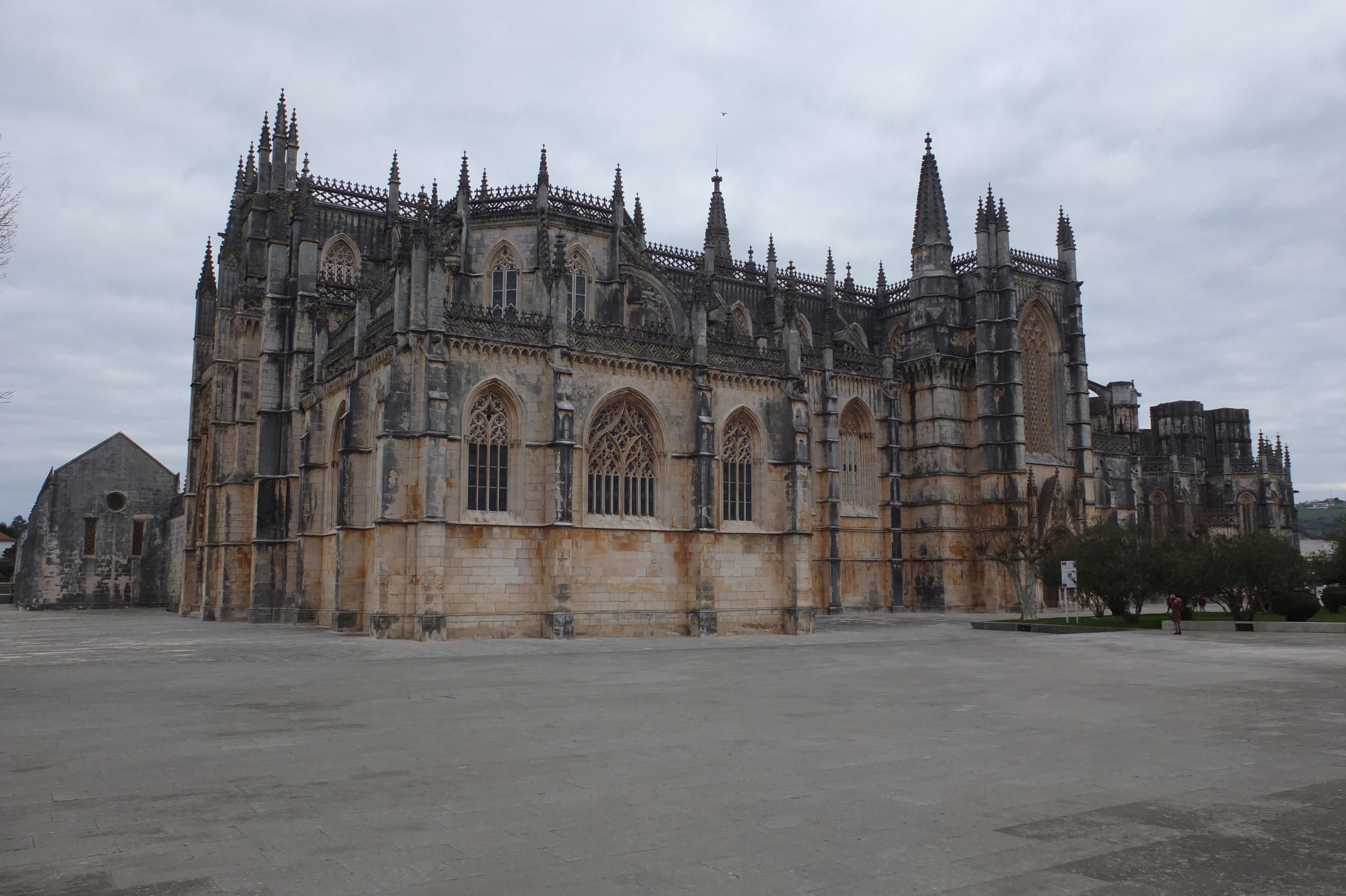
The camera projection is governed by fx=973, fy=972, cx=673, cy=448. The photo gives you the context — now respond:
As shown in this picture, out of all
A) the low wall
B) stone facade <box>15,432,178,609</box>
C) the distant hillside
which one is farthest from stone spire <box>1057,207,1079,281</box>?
the distant hillside

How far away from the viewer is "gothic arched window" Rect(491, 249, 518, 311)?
37.7 meters

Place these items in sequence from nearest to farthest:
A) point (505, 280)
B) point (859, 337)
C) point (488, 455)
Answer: point (488, 455), point (505, 280), point (859, 337)

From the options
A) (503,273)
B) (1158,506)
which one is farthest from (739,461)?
(1158,506)

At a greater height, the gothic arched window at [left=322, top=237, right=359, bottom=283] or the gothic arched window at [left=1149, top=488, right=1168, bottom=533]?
the gothic arched window at [left=322, top=237, right=359, bottom=283]

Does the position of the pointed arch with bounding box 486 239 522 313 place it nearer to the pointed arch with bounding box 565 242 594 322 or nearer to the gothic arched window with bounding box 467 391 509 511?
the pointed arch with bounding box 565 242 594 322

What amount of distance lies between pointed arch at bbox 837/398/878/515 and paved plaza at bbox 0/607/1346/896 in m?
30.2

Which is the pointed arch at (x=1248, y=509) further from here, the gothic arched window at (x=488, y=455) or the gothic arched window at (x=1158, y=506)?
the gothic arched window at (x=488, y=455)

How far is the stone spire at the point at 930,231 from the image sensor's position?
5169 cm

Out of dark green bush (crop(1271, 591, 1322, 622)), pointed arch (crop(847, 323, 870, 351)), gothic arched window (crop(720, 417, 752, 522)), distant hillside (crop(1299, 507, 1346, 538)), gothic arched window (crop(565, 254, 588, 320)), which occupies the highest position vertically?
pointed arch (crop(847, 323, 870, 351))

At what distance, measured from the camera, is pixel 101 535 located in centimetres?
5800

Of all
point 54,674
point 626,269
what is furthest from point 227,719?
point 626,269

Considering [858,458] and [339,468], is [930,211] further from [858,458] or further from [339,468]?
[339,468]

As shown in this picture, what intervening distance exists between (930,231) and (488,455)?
32.7 meters

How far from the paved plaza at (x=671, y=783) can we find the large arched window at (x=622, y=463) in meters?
12.4
